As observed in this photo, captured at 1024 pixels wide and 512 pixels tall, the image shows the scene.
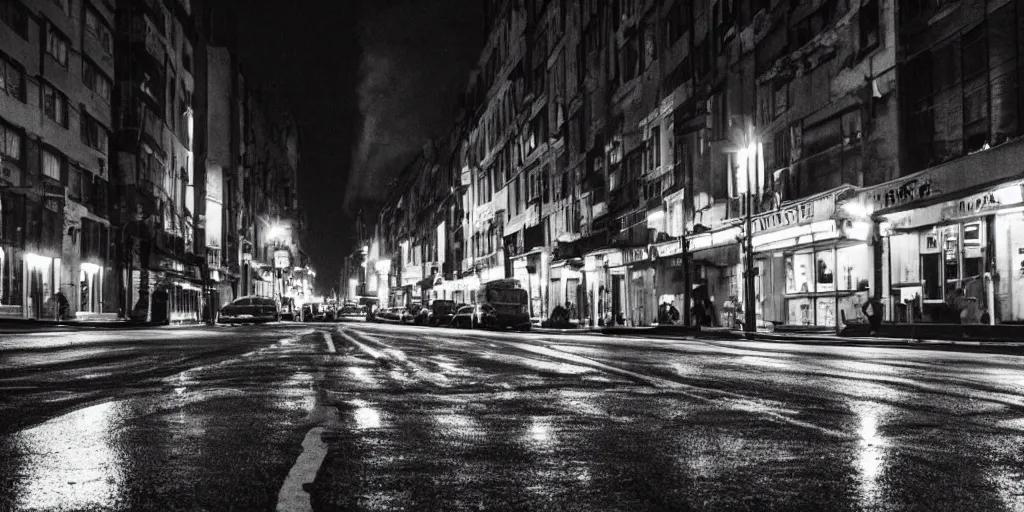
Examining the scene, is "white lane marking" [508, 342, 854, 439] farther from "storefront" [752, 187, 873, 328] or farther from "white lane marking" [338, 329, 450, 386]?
"storefront" [752, 187, 873, 328]

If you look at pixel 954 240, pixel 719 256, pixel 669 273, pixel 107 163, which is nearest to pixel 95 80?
pixel 107 163

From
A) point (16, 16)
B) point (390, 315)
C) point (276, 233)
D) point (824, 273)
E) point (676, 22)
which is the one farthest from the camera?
point (276, 233)

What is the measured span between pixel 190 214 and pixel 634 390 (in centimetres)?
8117

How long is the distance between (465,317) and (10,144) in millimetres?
24066

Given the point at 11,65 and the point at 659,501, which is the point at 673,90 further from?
the point at 659,501

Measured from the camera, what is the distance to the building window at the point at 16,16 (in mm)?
40125

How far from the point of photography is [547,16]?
70.3 meters

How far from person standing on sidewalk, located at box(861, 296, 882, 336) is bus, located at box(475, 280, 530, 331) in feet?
76.7

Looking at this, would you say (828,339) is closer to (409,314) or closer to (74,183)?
(74,183)

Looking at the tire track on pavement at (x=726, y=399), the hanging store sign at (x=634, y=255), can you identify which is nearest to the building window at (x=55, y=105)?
the hanging store sign at (x=634, y=255)

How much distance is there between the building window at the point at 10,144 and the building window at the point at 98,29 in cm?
1221

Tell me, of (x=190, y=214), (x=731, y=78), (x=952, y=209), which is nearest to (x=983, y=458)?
(x=952, y=209)

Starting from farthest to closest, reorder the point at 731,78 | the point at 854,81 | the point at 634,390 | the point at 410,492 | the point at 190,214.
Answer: the point at 190,214 → the point at 731,78 → the point at 854,81 → the point at 634,390 → the point at 410,492

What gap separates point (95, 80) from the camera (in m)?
54.4
